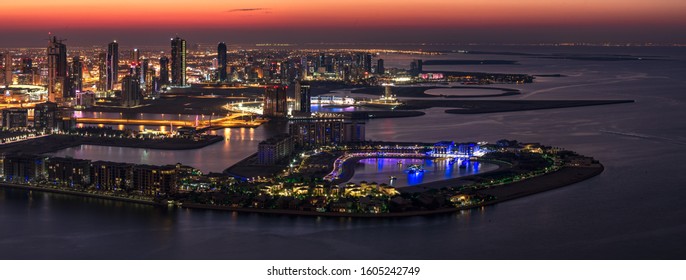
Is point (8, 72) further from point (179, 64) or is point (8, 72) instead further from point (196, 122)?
point (196, 122)

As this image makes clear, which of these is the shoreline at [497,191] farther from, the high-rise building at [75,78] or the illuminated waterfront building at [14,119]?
the high-rise building at [75,78]

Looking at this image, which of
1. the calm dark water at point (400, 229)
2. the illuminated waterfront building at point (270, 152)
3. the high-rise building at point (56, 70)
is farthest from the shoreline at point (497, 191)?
the high-rise building at point (56, 70)

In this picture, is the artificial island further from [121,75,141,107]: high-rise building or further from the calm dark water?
the calm dark water

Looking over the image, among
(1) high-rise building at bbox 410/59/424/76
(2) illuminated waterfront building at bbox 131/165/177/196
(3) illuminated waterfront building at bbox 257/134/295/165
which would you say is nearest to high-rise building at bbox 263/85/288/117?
(3) illuminated waterfront building at bbox 257/134/295/165

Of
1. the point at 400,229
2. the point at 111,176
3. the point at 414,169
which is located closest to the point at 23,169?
the point at 111,176

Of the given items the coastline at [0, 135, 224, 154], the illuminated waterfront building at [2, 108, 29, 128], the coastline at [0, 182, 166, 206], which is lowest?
the coastline at [0, 182, 166, 206]

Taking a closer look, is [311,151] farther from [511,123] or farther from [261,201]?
[511,123]
